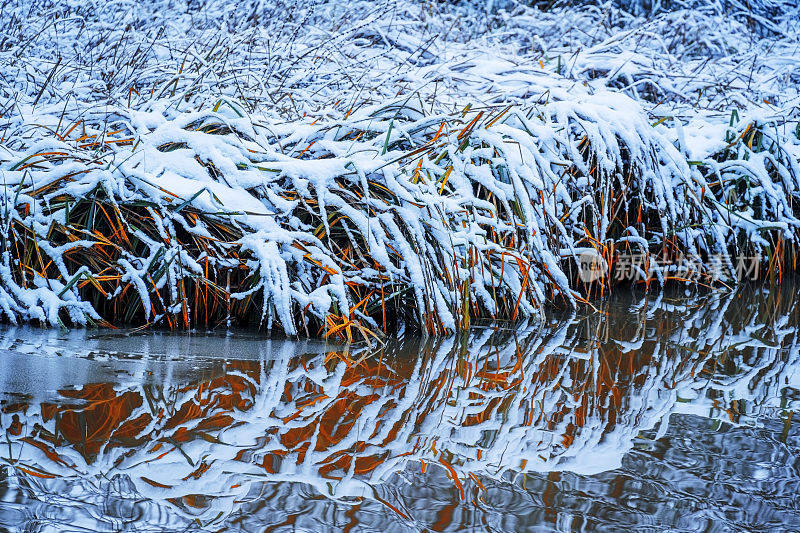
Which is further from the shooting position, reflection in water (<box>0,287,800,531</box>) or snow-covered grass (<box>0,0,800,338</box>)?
snow-covered grass (<box>0,0,800,338</box>)

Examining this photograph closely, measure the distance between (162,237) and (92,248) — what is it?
8.5 inches

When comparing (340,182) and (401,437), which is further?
(340,182)

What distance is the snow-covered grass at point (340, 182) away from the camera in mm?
2436

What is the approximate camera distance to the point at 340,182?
8.75ft

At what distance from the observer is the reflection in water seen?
1.32 m

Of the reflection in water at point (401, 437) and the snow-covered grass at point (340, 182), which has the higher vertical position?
the snow-covered grass at point (340, 182)

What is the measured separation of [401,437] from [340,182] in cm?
119

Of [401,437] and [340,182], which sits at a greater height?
[340,182]

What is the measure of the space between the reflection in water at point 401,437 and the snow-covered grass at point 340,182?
0.75 feet

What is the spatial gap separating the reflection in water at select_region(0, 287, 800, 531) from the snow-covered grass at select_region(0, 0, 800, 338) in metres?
0.23

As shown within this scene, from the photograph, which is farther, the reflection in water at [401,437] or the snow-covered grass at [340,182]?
the snow-covered grass at [340,182]

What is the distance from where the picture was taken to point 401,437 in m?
1.66

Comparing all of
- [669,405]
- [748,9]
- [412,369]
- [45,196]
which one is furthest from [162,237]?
[748,9]

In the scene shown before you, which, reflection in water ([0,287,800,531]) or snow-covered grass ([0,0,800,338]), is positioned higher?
snow-covered grass ([0,0,800,338])
